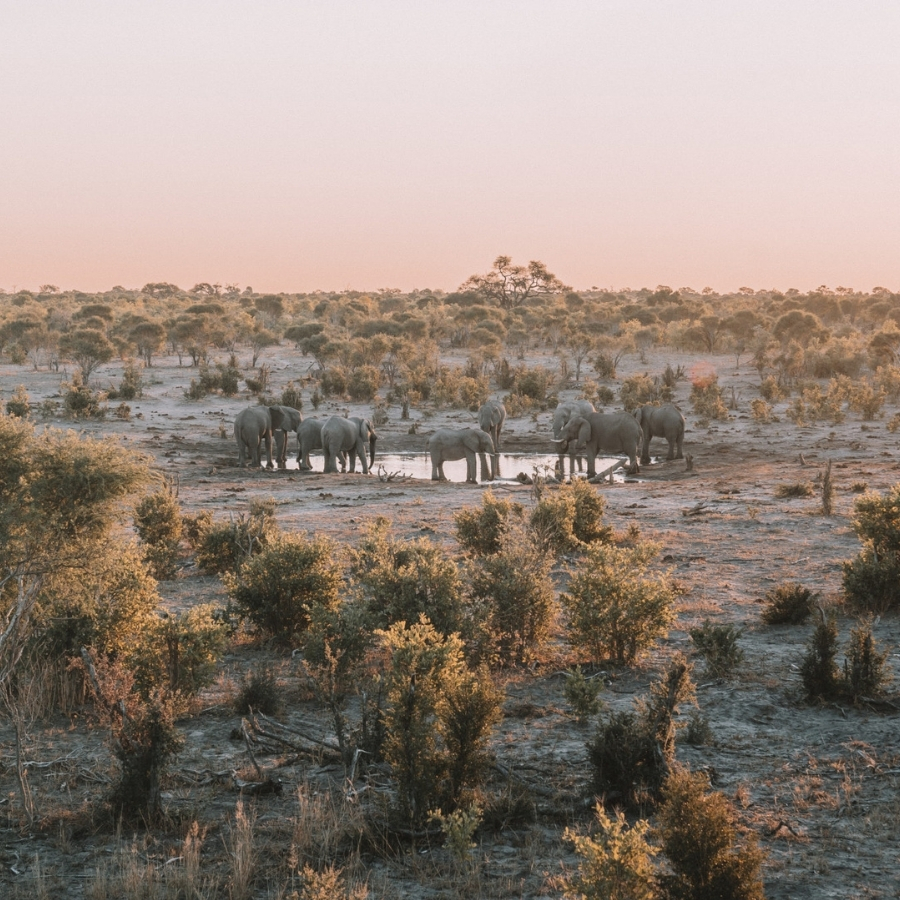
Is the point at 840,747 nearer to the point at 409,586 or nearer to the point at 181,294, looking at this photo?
the point at 409,586

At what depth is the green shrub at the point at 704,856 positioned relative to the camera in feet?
13.5

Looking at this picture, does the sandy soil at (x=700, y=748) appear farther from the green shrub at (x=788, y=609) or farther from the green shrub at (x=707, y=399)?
the green shrub at (x=707, y=399)

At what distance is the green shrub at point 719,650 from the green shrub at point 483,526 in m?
4.31

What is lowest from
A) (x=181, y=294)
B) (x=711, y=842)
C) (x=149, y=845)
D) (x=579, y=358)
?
(x=149, y=845)

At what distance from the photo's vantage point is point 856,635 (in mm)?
7297

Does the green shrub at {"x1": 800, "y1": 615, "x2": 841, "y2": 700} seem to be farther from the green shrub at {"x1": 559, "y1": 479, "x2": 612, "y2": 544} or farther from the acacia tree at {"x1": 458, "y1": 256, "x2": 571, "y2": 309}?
the acacia tree at {"x1": 458, "y1": 256, "x2": 571, "y2": 309}

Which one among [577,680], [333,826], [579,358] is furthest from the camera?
[579,358]

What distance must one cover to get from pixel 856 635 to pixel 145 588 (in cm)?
578

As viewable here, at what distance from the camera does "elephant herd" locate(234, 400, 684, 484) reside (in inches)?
842

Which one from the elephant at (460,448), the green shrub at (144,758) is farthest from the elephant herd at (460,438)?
the green shrub at (144,758)

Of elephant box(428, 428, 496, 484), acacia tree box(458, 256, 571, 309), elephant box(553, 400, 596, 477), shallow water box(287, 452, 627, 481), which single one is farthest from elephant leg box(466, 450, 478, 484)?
acacia tree box(458, 256, 571, 309)

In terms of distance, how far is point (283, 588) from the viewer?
902 cm

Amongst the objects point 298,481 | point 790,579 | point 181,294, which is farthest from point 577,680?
point 181,294

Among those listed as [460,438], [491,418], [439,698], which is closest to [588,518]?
[439,698]
